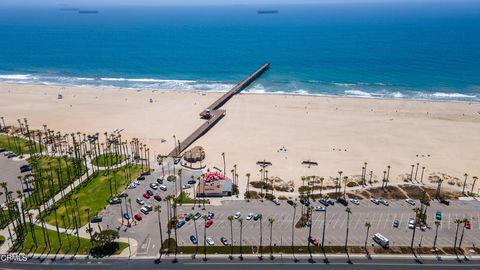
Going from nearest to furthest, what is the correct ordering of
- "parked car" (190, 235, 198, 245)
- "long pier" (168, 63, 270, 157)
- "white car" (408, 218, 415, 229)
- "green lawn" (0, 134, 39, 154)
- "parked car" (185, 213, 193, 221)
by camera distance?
"parked car" (190, 235, 198, 245) < "white car" (408, 218, 415, 229) < "parked car" (185, 213, 193, 221) < "green lawn" (0, 134, 39, 154) < "long pier" (168, 63, 270, 157)

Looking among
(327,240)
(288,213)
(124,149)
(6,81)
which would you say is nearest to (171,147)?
(124,149)

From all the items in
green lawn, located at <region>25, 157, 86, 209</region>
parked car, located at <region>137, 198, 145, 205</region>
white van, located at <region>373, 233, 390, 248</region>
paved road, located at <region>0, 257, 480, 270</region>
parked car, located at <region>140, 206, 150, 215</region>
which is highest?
green lawn, located at <region>25, 157, 86, 209</region>

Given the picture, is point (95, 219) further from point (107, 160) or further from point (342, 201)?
point (342, 201)

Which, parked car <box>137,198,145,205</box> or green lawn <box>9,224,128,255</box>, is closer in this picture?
green lawn <box>9,224,128,255</box>

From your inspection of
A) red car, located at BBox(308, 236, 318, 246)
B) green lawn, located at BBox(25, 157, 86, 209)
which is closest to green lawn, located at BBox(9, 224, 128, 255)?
green lawn, located at BBox(25, 157, 86, 209)

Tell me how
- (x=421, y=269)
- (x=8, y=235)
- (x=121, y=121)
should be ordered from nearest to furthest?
(x=421, y=269), (x=8, y=235), (x=121, y=121)

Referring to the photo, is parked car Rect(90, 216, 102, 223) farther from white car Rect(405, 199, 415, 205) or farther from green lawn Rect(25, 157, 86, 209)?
white car Rect(405, 199, 415, 205)

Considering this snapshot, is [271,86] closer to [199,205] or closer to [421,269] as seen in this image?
[199,205]
